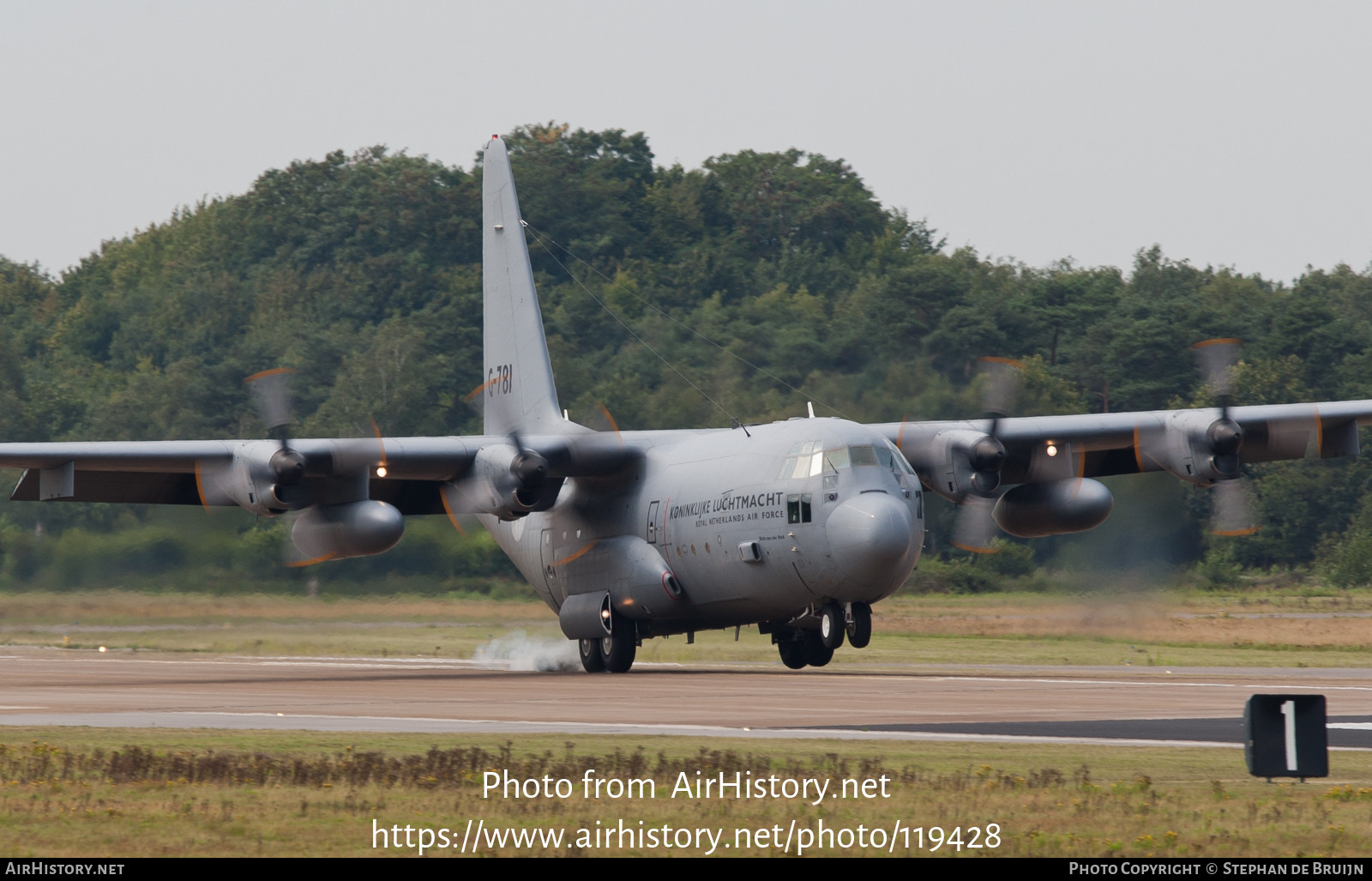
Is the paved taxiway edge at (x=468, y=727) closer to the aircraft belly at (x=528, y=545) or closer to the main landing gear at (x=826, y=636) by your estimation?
the main landing gear at (x=826, y=636)

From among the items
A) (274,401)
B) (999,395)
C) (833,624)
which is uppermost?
(999,395)

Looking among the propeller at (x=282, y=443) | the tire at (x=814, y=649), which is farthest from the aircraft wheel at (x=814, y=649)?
the propeller at (x=282, y=443)

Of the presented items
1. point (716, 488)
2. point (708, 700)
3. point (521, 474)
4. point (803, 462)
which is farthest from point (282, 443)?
point (708, 700)

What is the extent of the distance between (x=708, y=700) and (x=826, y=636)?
14.4 ft

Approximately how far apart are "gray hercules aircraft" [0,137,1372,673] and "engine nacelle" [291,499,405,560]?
30mm

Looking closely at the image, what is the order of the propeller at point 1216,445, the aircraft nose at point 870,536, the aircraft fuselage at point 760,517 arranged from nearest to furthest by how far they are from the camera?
the aircraft nose at point 870,536
the aircraft fuselage at point 760,517
the propeller at point 1216,445

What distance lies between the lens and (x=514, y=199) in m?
33.9

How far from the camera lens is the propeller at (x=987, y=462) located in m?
26.2

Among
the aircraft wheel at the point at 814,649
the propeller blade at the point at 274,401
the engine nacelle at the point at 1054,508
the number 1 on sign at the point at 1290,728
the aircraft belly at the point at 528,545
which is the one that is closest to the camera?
the number 1 on sign at the point at 1290,728

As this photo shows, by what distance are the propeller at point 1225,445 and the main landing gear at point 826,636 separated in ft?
20.2

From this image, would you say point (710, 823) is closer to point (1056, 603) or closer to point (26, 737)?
point (26, 737)

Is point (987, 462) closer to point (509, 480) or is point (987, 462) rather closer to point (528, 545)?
point (509, 480)

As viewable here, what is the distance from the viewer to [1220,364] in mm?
26109

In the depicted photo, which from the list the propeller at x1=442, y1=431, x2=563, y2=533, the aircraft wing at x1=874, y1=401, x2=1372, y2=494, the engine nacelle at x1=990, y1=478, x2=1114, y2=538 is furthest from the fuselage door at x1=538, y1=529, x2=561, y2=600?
the engine nacelle at x1=990, y1=478, x2=1114, y2=538
